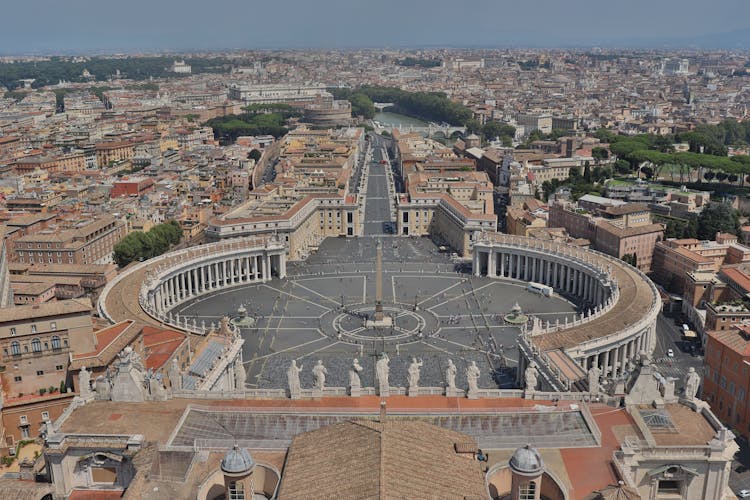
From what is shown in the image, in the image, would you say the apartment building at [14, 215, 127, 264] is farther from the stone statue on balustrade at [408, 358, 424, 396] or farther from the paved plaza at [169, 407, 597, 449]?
the stone statue on balustrade at [408, 358, 424, 396]

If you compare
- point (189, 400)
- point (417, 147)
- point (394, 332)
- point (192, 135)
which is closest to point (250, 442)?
point (189, 400)

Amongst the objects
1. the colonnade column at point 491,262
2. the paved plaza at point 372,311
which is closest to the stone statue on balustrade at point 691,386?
the paved plaza at point 372,311

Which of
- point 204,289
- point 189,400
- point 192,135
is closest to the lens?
point 189,400

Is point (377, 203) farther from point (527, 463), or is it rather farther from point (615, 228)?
point (527, 463)

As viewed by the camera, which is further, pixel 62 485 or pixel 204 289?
pixel 204 289

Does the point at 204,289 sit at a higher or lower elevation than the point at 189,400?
lower

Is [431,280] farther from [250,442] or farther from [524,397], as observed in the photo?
[250,442]

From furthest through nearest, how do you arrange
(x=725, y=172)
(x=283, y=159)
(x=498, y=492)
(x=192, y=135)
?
(x=192, y=135) < (x=283, y=159) < (x=725, y=172) < (x=498, y=492)

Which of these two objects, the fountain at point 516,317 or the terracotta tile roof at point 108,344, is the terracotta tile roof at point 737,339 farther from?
the terracotta tile roof at point 108,344
